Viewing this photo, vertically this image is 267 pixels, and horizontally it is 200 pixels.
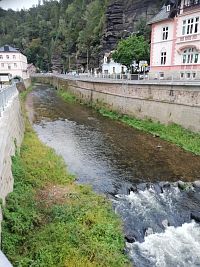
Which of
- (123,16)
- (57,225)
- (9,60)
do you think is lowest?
(57,225)

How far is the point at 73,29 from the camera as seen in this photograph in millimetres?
97562

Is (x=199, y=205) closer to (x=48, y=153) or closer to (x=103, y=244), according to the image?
(x=103, y=244)

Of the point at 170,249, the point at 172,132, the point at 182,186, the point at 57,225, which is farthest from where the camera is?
the point at 172,132

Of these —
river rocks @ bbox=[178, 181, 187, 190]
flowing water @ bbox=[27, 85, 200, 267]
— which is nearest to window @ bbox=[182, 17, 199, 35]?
flowing water @ bbox=[27, 85, 200, 267]

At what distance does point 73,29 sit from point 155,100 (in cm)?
7849

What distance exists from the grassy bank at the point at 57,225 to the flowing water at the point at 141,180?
954 mm

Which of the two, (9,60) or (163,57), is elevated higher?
(9,60)

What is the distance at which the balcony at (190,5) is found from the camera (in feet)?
97.5

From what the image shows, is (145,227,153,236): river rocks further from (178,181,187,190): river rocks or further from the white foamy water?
(178,181,187,190): river rocks

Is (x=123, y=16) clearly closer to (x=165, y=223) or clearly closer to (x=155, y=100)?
(x=155, y=100)

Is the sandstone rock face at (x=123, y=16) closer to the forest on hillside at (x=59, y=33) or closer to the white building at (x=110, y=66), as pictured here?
the white building at (x=110, y=66)

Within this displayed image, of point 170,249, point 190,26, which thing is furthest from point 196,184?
point 190,26

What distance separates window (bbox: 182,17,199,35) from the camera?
30273 mm

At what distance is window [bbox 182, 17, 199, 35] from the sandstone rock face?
90.0 feet
